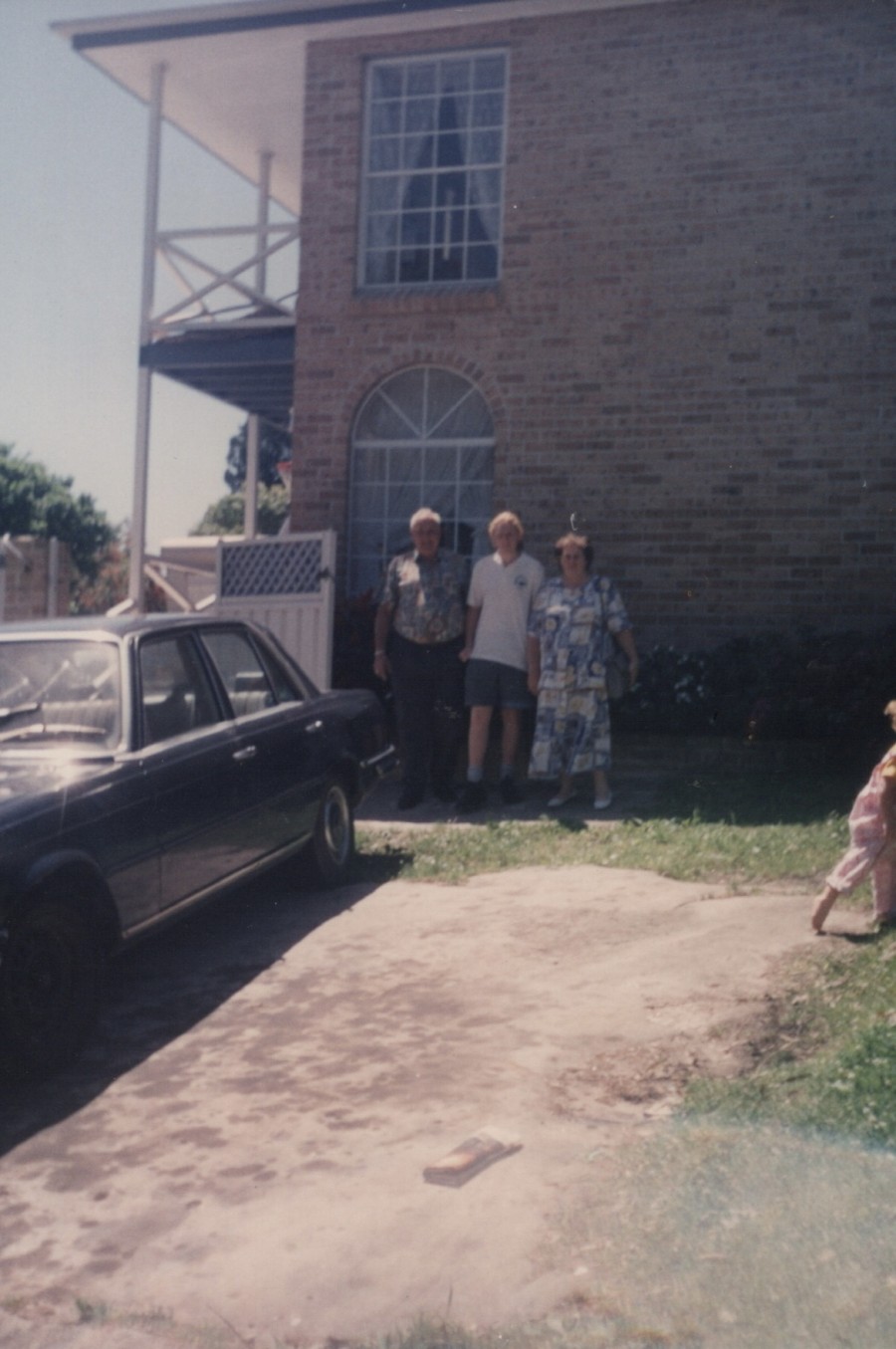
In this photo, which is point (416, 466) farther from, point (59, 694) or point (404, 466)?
point (59, 694)

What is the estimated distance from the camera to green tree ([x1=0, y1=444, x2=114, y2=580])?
107 ft

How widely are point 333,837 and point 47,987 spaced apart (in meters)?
2.58

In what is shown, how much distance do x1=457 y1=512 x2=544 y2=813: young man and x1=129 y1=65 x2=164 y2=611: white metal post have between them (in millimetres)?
4931

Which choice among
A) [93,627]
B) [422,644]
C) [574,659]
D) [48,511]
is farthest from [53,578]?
[48,511]

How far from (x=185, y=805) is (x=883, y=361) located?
705 centimetres

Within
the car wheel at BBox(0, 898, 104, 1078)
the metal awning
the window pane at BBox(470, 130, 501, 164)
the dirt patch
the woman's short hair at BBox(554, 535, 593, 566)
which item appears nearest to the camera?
the dirt patch

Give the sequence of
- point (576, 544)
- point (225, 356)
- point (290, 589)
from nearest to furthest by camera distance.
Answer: point (576, 544), point (290, 589), point (225, 356)

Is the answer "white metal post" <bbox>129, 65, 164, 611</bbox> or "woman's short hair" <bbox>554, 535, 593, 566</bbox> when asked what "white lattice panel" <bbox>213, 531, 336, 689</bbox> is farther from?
"woman's short hair" <bbox>554, 535, 593, 566</bbox>

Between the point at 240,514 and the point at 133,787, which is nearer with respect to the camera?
the point at 133,787

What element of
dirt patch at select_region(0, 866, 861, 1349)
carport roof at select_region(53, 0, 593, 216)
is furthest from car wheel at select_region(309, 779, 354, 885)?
carport roof at select_region(53, 0, 593, 216)

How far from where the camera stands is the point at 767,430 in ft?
34.6

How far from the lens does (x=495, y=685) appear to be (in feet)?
28.1

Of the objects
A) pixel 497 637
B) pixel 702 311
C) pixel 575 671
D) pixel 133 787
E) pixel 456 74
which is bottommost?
pixel 133 787

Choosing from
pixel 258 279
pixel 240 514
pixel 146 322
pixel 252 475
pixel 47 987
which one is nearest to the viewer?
pixel 47 987
